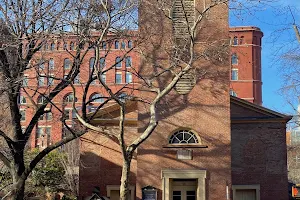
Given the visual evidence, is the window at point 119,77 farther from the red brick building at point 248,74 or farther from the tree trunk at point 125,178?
the tree trunk at point 125,178

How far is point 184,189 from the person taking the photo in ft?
79.9

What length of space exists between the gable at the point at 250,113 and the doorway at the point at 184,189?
5.89 meters

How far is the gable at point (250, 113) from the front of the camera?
A: 93.8 ft

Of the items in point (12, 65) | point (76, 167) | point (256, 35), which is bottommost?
point (76, 167)

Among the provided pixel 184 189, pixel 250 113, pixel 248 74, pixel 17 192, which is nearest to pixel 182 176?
pixel 184 189

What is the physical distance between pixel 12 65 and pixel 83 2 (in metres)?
3.28

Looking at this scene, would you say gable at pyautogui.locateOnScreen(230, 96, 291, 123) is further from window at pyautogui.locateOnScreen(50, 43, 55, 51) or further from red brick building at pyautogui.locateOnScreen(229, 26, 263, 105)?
red brick building at pyautogui.locateOnScreen(229, 26, 263, 105)

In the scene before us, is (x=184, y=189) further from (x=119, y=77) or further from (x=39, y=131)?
(x=119, y=77)

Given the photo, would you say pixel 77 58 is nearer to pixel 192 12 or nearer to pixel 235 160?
pixel 192 12

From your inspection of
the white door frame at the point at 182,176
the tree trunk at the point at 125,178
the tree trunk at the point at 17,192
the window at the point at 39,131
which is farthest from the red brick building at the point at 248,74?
the tree trunk at the point at 125,178

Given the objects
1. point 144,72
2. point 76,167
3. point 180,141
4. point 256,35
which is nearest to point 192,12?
point 144,72

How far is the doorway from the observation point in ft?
79.7

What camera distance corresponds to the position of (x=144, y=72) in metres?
23.6

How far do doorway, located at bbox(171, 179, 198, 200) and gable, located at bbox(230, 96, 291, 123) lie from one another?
589cm
